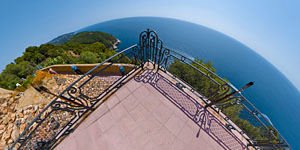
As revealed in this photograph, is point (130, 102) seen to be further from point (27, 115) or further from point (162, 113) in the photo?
point (27, 115)

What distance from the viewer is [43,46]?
683 inches

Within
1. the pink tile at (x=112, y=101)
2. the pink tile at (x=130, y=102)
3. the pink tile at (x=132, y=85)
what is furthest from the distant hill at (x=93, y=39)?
the pink tile at (x=130, y=102)

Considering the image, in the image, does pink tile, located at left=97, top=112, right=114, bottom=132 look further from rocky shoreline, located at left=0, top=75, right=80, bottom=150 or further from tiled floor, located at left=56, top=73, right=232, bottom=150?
rocky shoreline, located at left=0, top=75, right=80, bottom=150

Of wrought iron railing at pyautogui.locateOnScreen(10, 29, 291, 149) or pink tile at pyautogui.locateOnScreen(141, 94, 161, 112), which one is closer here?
wrought iron railing at pyautogui.locateOnScreen(10, 29, 291, 149)

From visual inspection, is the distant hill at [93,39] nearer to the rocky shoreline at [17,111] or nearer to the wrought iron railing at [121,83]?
the rocky shoreline at [17,111]

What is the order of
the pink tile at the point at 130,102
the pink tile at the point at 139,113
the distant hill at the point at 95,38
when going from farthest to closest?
the distant hill at the point at 95,38
the pink tile at the point at 130,102
the pink tile at the point at 139,113

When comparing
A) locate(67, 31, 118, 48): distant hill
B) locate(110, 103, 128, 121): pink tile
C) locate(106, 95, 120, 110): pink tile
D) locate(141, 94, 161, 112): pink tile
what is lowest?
locate(110, 103, 128, 121): pink tile

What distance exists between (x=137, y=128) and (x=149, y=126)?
378 mm

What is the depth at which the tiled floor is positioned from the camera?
2.91 metres

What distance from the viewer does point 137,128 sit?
3148mm

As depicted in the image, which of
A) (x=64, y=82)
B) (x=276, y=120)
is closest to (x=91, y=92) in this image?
(x=64, y=82)

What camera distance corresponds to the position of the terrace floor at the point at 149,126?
9.61 feet

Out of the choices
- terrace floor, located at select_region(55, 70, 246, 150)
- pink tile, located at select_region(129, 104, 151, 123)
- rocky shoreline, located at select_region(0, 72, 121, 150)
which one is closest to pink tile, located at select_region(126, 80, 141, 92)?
terrace floor, located at select_region(55, 70, 246, 150)

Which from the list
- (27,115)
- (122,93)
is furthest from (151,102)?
(27,115)
